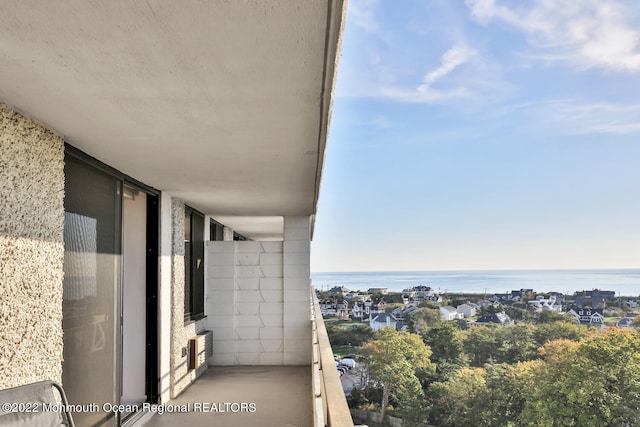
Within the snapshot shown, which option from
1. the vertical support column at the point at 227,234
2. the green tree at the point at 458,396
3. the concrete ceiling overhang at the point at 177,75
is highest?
the concrete ceiling overhang at the point at 177,75

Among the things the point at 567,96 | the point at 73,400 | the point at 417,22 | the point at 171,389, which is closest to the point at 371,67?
the point at 417,22

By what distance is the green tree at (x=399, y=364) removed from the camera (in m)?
20.2

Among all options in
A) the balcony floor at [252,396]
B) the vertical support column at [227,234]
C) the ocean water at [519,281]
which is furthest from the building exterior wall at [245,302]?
the ocean water at [519,281]

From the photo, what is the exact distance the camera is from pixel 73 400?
3.61 m

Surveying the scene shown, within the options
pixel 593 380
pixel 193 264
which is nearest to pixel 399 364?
pixel 593 380

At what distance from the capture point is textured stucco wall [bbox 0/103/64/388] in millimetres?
2643

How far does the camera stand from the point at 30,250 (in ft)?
9.44

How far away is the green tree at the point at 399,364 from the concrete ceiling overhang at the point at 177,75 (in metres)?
17.5

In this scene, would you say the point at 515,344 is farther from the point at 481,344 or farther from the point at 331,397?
the point at 331,397

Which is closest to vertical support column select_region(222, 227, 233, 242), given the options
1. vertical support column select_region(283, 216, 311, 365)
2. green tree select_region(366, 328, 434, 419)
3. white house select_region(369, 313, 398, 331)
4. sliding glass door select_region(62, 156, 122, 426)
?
vertical support column select_region(283, 216, 311, 365)

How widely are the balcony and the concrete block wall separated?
407 millimetres

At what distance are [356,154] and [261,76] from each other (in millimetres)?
33251

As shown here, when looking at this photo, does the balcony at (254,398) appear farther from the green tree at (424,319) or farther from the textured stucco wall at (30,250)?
the green tree at (424,319)

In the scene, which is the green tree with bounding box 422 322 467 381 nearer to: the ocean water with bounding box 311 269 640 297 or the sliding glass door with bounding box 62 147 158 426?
the ocean water with bounding box 311 269 640 297
